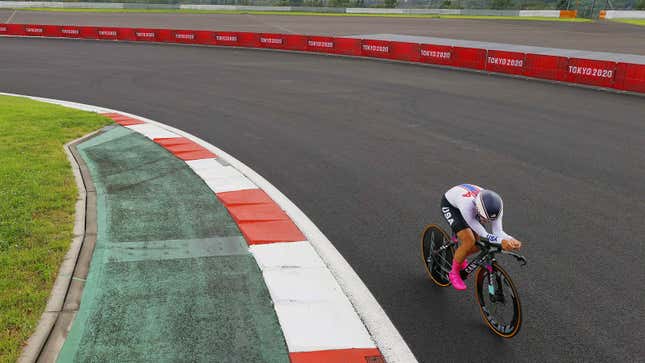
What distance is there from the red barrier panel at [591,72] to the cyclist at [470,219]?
15.6 metres

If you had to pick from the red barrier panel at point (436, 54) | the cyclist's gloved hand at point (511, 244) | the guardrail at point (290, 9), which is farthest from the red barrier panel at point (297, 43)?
the guardrail at point (290, 9)

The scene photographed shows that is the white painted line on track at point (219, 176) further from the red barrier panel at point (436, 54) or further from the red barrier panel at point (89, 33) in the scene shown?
the red barrier panel at point (89, 33)

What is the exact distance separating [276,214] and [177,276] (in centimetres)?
209

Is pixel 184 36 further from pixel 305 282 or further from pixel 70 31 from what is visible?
pixel 305 282

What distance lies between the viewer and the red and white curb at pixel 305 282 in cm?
Result: 460

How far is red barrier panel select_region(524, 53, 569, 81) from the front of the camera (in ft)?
63.8

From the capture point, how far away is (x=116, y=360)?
14.0 ft

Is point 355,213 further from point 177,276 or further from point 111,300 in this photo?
point 111,300

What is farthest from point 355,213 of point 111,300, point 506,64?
point 506,64

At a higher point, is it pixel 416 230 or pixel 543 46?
pixel 543 46

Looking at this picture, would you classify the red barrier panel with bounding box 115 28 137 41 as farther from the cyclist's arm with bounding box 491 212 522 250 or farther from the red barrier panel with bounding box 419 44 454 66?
the cyclist's arm with bounding box 491 212 522 250

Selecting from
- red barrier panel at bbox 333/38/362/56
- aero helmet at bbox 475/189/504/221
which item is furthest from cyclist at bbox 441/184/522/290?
red barrier panel at bbox 333/38/362/56

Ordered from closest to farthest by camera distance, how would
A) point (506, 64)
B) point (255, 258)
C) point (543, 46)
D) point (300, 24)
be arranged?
1. point (255, 258)
2. point (506, 64)
3. point (543, 46)
4. point (300, 24)

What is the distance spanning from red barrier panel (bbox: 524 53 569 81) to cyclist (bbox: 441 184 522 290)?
1638 cm
